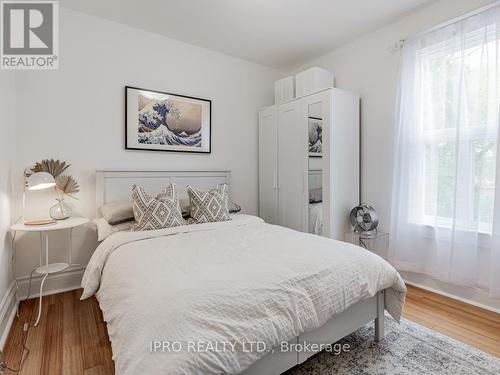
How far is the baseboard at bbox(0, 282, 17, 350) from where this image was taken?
184 cm

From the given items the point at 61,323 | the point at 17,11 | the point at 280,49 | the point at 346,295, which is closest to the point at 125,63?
the point at 17,11

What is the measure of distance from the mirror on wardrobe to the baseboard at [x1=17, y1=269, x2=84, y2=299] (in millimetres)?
2564

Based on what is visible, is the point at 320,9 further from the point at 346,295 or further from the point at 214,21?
the point at 346,295

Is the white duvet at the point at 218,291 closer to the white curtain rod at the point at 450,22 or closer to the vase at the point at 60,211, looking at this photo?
the vase at the point at 60,211

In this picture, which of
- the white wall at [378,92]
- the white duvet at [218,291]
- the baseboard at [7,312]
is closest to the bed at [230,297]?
the white duvet at [218,291]

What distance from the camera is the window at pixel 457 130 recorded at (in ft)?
7.18

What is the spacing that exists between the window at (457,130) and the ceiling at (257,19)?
628 millimetres

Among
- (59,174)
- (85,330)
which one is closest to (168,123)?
(59,174)

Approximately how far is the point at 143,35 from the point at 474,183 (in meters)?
3.59

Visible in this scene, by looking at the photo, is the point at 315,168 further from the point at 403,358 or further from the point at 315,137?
the point at 403,358

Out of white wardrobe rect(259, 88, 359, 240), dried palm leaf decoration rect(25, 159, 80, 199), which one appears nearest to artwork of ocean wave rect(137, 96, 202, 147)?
dried palm leaf decoration rect(25, 159, 80, 199)

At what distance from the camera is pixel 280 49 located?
347 centimetres

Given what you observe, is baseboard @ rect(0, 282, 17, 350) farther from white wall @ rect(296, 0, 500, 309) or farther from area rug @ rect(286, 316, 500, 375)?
white wall @ rect(296, 0, 500, 309)

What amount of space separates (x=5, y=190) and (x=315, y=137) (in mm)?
2895
